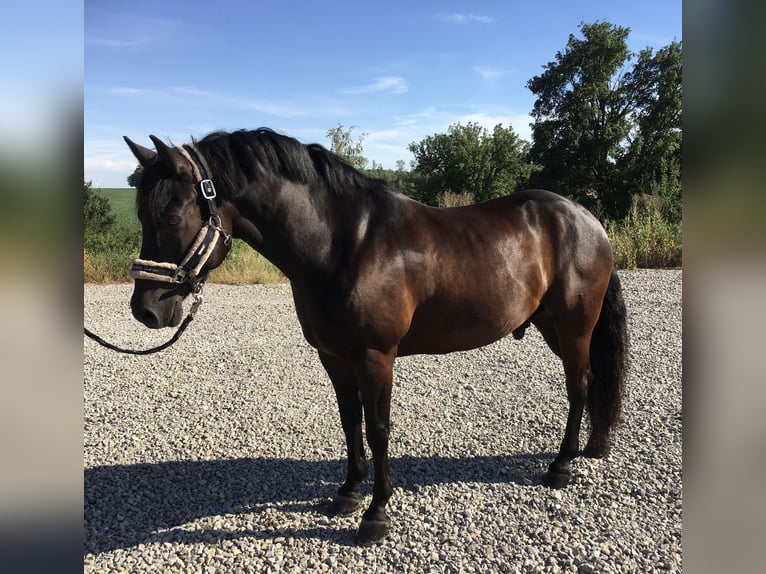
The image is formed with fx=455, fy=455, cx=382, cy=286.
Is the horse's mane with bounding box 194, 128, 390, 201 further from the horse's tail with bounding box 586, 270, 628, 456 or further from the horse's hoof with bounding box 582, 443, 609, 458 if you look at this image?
the horse's hoof with bounding box 582, 443, 609, 458

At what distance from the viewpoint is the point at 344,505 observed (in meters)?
2.88

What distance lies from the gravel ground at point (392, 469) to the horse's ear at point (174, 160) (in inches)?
79.8

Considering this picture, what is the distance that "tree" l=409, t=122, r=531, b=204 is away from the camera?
92.8ft

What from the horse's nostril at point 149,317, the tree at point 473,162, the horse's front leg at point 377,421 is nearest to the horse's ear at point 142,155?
the horse's nostril at point 149,317

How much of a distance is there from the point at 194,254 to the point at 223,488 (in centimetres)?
190

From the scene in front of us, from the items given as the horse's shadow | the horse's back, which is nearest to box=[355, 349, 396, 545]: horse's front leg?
the horse's shadow

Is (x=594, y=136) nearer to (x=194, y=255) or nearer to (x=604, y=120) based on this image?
(x=604, y=120)

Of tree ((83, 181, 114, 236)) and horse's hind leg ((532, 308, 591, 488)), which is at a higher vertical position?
tree ((83, 181, 114, 236))

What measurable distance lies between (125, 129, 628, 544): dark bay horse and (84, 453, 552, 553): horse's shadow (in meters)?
0.31

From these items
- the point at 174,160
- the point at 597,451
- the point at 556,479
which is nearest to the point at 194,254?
Result: the point at 174,160

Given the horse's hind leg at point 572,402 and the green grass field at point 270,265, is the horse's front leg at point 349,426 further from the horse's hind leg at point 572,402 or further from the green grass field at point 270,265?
the green grass field at point 270,265
